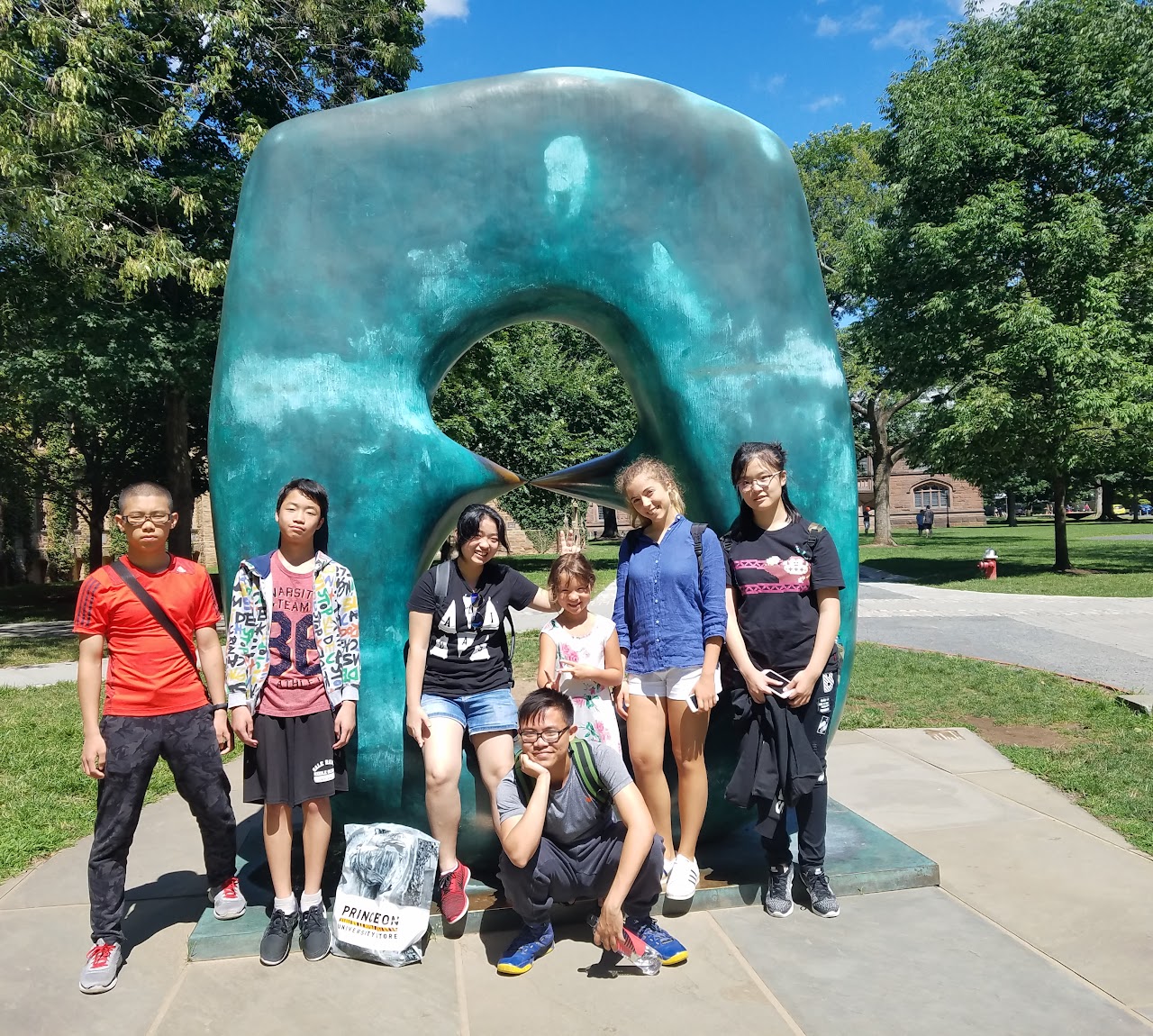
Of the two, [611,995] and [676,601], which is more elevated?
[676,601]

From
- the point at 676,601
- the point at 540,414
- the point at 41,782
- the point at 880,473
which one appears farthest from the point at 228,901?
the point at 880,473

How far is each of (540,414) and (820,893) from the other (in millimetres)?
17781

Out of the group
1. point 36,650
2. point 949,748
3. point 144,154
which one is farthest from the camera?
point 144,154

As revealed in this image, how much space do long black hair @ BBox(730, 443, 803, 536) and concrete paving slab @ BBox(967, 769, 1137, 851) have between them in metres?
2.10

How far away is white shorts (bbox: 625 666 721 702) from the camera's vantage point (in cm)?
310

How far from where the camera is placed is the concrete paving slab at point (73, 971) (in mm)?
2561

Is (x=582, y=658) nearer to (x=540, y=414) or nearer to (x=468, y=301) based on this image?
(x=468, y=301)

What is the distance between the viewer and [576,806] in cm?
282

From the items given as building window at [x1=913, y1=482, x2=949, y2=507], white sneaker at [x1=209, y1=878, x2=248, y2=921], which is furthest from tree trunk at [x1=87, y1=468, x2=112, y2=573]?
building window at [x1=913, y1=482, x2=949, y2=507]

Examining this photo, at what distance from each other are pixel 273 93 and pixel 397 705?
1306cm

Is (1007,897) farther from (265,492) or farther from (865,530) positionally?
(865,530)

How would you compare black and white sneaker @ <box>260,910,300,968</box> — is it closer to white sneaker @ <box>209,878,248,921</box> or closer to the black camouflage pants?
white sneaker @ <box>209,878,248,921</box>

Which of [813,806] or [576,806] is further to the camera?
[813,806]

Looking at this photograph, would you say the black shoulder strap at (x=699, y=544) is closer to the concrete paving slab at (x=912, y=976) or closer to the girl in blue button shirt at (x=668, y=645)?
the girl in blue button shirt at (x=668, y=645)
